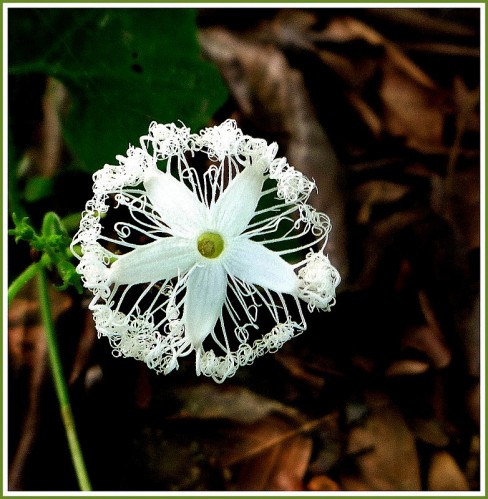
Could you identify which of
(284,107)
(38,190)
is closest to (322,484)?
(284,107)

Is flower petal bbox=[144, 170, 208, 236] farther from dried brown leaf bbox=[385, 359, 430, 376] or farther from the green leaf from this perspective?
dried brown leaf bbox=[385, 359, 430, 376]

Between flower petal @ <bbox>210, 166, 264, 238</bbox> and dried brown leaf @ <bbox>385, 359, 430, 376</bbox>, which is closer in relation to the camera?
flower petal @ <bbox>210, 166, 264, 238</bbox>

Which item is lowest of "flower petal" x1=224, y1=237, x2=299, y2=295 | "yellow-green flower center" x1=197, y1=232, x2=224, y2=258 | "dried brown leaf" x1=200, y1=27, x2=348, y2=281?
"flower petal" x1=224, y1=237, x2=299, y2=295

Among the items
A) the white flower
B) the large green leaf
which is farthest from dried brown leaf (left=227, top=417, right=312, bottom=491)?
the large green leaf

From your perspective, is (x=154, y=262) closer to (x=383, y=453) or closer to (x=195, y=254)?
(x=195, y=254)

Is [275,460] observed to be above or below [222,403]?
below
